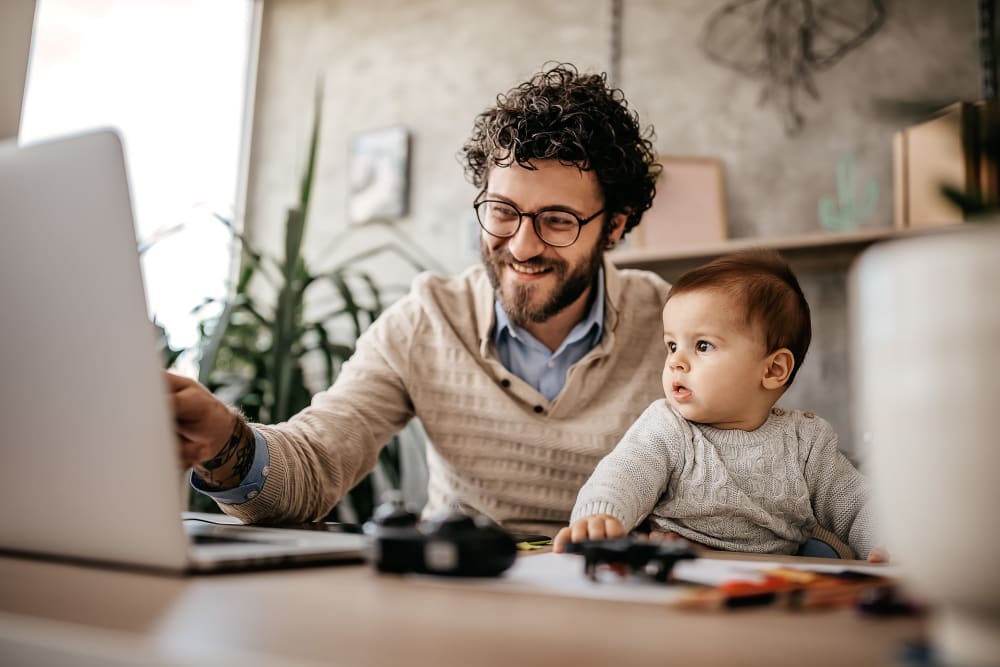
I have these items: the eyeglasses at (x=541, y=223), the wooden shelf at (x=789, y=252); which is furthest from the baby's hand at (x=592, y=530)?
the wooden shelf at (x=789, y=252)

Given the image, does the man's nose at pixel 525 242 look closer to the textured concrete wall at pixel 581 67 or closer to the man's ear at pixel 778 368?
the man's ear at pixel 778 368

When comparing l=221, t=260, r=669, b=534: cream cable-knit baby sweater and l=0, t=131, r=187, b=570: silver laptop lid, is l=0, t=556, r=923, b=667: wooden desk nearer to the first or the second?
l=0, t=131, r=187, b=570: silver laptop lid

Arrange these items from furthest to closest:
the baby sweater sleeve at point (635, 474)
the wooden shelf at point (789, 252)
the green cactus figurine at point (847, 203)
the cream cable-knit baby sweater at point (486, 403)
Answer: the green cactus figurine at point (847, 203) → the wooden shelf at point (789, 252) → the cream cable-knit baby sweater at point (486, 403) → the baby sweater sleeve at point (635, 474)

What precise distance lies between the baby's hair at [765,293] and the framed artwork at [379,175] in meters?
2.69

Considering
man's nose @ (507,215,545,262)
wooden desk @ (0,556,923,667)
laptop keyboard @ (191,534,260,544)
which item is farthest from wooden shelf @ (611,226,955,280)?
wooden desk @ (0,556,923,667)

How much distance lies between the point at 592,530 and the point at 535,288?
813 mm

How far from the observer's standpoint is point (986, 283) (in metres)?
0.36

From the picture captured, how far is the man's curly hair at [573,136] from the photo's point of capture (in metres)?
1.73

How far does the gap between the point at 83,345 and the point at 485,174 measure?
1342 mm

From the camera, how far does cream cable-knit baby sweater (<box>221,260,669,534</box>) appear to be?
1.61 meters

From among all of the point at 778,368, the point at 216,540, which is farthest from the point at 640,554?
the point at 778,368

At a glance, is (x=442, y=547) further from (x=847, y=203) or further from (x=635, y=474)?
(x=847, y=203)

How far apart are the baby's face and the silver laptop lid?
0.82 meters

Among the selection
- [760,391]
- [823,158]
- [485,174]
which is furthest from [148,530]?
[823,158]
